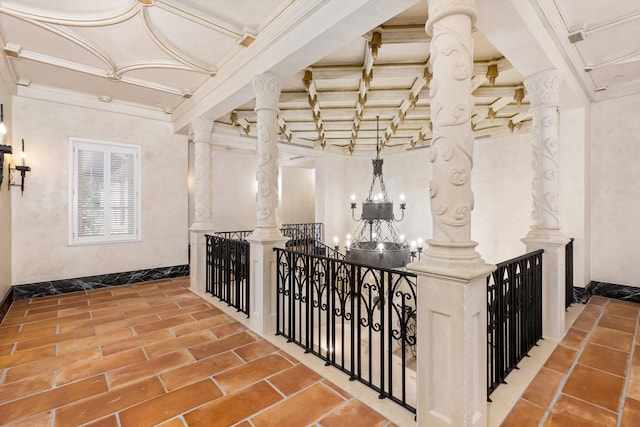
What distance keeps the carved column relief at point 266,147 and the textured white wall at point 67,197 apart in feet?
11.5

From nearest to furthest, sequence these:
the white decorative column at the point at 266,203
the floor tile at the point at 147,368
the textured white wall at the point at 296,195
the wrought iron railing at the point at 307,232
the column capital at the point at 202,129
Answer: the floor tile at the point at 147,368
the white decorative column at the point at 266,203
the column capital at the point at 202,129
the wrought iron railing at the point at 307,232
the textured white wall at the point at 296,195

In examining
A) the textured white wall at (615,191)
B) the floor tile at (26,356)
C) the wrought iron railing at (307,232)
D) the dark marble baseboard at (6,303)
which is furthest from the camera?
the wrought iron railing at (307,232)

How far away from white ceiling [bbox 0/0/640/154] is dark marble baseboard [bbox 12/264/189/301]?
2.91 m

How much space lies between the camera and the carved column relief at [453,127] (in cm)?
164

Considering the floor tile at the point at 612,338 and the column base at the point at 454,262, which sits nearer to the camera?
the column base at the point at 454,262

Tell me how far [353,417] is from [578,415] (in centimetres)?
151

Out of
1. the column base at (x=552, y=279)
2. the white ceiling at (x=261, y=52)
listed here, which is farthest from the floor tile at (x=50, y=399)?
the column base at (x=552, y=279)

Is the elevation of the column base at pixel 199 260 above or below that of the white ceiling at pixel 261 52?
below

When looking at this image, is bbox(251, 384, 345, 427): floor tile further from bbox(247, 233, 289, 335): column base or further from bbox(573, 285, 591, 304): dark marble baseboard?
bbox(573, 285, 591, 304): dark marble baseboard

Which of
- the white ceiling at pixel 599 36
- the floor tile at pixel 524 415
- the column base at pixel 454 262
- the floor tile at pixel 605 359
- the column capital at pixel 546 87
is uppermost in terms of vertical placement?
the white ceiling at pixel 599 36

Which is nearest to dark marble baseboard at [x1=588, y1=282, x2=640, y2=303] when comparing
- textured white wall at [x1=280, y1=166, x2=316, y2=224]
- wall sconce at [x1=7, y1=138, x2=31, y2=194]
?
wall sconce at [x1=7, y1=138, x2=31, y2=194]

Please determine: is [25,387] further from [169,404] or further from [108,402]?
[169,404]

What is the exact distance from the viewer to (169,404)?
205 cm

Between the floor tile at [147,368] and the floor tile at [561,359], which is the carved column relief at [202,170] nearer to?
the floor tile at [147,368]
